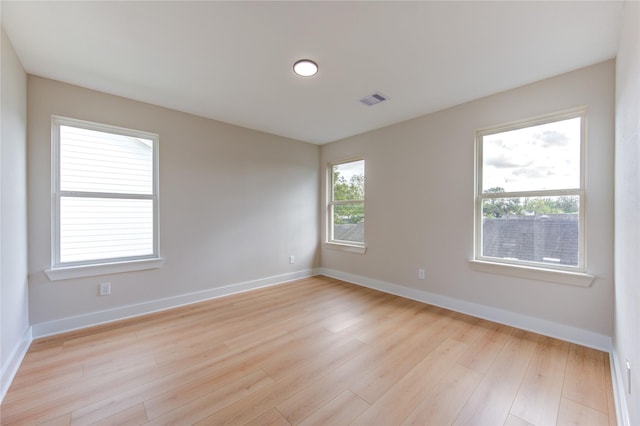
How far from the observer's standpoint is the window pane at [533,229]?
7.82 ft

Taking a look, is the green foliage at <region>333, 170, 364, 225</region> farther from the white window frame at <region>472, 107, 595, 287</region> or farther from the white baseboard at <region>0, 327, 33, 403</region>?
the white baseboard at <region>0, 327, 33, 403</region>

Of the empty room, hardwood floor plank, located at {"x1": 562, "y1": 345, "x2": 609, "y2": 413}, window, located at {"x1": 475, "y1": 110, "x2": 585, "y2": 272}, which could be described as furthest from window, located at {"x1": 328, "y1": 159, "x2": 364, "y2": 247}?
hardwood floor plank, located at {"x1": 562, "y1": 345, "x2": 609, "y2": 413}

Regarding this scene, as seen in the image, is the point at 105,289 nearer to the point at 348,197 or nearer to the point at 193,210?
the point at 193,210

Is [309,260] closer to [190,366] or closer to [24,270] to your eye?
[190,366]

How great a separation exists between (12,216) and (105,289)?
111 cm

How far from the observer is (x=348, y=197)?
Result: 4.57 metres

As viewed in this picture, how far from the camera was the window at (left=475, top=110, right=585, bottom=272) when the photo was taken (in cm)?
237

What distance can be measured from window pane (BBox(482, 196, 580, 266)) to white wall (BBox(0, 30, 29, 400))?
420 centimetres

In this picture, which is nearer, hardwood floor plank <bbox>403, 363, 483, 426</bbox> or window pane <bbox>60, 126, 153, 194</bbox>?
hardwood floor plank <bbox>403, 363, 483, 426</bbox>

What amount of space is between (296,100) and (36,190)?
8.75ft

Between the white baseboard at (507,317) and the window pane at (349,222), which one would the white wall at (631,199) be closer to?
the white baseboard at (507,317)

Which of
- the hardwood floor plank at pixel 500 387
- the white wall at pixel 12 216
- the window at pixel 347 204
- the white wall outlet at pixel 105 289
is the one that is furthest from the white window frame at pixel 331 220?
the white wall at pixel 12 216

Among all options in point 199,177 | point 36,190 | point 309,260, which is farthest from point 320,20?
point 309,260

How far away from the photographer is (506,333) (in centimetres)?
248
